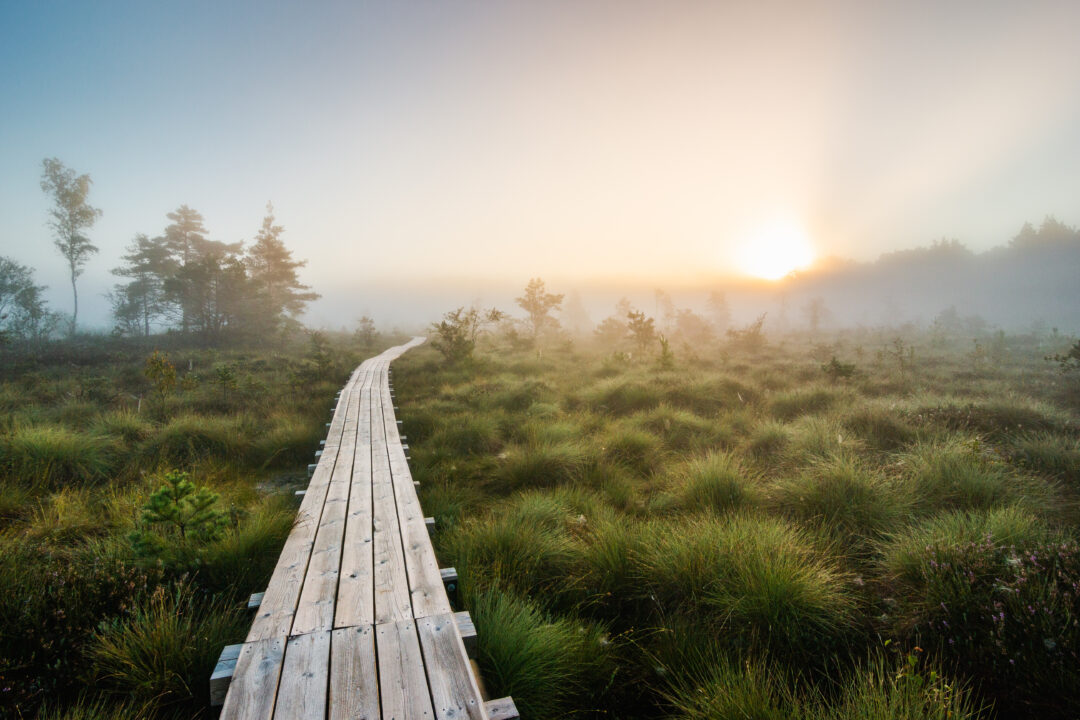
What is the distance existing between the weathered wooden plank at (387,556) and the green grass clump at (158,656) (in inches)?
39.6

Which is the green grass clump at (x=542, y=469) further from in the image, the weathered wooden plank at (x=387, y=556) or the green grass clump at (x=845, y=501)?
the green grass clump at (x=845, y=501)

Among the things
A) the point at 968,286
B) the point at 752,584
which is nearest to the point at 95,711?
the point at 752,584

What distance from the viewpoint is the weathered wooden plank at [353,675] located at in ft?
7.30

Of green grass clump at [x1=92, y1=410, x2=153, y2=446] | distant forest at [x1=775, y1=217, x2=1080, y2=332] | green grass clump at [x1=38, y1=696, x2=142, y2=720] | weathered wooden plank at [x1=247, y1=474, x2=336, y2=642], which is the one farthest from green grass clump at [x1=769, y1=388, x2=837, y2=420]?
distant forest at [x1=775, y1=217, x2=1080, y2=332]

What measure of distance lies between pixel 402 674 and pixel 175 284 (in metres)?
31.5

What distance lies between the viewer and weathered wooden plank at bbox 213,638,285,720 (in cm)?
220

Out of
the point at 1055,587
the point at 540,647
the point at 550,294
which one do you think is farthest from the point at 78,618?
the point at 550,294

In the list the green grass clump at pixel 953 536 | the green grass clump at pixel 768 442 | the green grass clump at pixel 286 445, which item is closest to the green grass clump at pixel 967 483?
the green grass clump at pixel 953 536

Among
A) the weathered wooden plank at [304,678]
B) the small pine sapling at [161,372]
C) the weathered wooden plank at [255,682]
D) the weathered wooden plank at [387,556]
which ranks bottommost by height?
the weathered wooden plank at [387,556]

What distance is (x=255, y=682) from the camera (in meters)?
2.37

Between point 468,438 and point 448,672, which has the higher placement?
point 448,672

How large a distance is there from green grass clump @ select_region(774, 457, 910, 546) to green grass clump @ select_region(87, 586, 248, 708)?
17.6 ft

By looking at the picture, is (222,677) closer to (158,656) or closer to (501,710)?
(158,656)

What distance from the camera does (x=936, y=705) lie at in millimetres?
2137
